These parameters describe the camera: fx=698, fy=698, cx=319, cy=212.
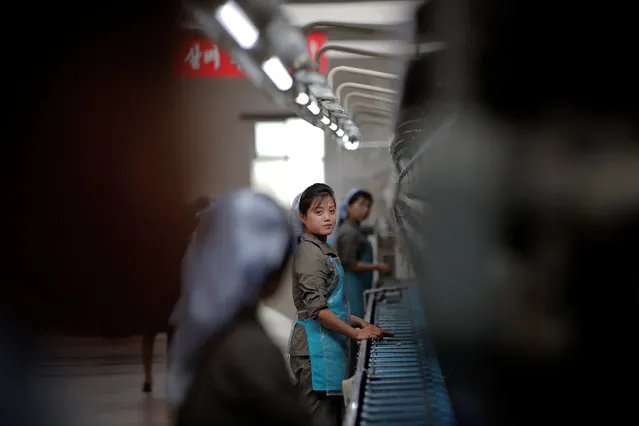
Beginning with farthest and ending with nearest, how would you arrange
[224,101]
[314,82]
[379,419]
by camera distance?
[224,101] → [314,82] → [379,419]

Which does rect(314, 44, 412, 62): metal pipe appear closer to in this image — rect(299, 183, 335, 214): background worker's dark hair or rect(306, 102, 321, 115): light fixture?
rect(306, 102, 321, 115): light fixture

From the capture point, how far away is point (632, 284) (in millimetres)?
913

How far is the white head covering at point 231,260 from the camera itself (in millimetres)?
1361

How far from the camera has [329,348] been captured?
2205 millimetres

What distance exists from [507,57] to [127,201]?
2144 mm

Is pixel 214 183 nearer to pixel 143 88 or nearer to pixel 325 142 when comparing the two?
pixel 325 142

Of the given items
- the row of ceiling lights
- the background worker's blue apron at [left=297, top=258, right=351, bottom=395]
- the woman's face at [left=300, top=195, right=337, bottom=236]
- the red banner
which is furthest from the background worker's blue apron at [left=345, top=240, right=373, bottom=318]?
the red banner

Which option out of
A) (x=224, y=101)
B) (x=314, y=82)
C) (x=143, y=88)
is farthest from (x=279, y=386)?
(x=143, y=88)

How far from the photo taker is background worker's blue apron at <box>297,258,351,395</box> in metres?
2.17

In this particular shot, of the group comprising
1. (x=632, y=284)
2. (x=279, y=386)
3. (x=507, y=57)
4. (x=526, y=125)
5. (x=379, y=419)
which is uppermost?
(x=507, y=57)

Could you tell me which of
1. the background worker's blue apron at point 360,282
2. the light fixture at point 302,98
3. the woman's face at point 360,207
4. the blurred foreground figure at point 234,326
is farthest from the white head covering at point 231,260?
the background worker's blue apron at point 360,282

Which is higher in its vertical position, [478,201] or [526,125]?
[526,125]

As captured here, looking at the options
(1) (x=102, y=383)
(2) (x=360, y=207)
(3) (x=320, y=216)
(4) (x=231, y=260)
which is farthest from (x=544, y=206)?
(1) (x=102, y=383)

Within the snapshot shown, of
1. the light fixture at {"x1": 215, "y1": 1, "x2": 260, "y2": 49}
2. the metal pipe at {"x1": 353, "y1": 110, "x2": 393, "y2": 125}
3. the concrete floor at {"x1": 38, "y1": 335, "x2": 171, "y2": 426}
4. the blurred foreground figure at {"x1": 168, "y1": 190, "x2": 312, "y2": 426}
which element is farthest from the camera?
the concrete floor at {"x1": 38, "y1": 335, "x2": 171, "y2": 426}
